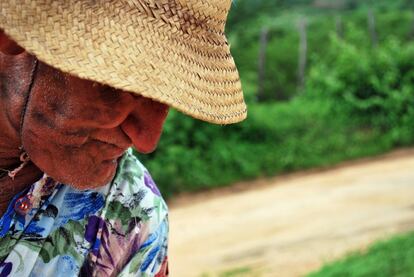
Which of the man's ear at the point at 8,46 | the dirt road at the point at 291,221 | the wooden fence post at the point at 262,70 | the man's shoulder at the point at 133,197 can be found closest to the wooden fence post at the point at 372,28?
the wooden fence post at the point at 262,70

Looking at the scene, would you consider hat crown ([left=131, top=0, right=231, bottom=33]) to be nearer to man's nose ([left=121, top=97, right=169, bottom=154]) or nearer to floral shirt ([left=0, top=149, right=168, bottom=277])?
man's nose ([left=121, top=97, right=169, bottom=154])

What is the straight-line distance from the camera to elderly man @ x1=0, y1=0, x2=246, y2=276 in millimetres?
1400

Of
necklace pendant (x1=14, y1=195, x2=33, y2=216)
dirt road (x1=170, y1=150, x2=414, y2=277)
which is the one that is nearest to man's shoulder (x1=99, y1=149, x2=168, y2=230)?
necklace pendant (x1=14, y1=195, x2=33, y2=216)

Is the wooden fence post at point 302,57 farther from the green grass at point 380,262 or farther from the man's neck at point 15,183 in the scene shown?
the man's neck at point 15,183

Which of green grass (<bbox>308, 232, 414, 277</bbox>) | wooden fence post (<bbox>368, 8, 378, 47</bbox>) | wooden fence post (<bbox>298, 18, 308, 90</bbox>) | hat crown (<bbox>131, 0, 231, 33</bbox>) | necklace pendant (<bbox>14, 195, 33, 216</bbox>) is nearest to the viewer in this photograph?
hat crown (<bbox>131, 0, 231, 33</bbox>)

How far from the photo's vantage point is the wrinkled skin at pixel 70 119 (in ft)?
5.02

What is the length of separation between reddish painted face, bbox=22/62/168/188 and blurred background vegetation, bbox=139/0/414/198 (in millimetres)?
8278

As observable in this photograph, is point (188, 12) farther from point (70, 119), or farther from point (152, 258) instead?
point (152, 258)

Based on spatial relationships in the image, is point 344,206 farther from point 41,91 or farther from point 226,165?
point 41,91

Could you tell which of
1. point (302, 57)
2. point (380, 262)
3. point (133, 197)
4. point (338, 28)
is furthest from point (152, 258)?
point (338, 28)

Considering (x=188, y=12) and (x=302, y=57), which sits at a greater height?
(x=302, y=57)

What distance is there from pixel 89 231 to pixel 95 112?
405 millimetres

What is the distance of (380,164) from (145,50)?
1029cm

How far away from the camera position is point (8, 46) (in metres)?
1.54
